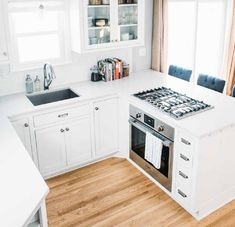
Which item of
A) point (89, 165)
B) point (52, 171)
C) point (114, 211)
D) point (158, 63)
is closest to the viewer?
point (114, 211)

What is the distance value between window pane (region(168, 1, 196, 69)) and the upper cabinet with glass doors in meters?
0.59

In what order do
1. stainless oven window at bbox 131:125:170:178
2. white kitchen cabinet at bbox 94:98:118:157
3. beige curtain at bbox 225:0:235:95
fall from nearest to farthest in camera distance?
stainless oven window at bbox 131:125:170:178 → beige curtain at bbox 225:0:235:95 → white kitchen cabinet at bbox 94:98:118:157

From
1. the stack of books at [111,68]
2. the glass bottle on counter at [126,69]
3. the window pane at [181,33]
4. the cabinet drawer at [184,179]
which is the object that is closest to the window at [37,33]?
the stack of books at [111,68]

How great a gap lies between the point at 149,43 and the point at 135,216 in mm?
2502

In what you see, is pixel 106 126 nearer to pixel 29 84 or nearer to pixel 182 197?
pixel 29 84

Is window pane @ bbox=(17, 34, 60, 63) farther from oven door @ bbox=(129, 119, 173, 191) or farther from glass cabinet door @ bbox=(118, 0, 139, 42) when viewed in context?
oven door @ bbox=(129, 119, 173, 191)

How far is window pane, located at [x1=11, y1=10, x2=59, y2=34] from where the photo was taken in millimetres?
3432

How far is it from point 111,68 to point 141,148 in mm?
1142

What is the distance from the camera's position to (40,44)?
3.66 meters

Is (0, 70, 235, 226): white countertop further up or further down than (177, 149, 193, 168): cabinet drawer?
further up

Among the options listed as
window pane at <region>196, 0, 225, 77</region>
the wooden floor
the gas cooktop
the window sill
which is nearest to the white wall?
the window sill

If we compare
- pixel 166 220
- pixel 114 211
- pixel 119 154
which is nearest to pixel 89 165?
pixel 119 154

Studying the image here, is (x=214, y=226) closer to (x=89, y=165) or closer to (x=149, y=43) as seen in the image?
(x=89, y=165)

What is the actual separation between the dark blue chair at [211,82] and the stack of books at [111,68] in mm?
1031
